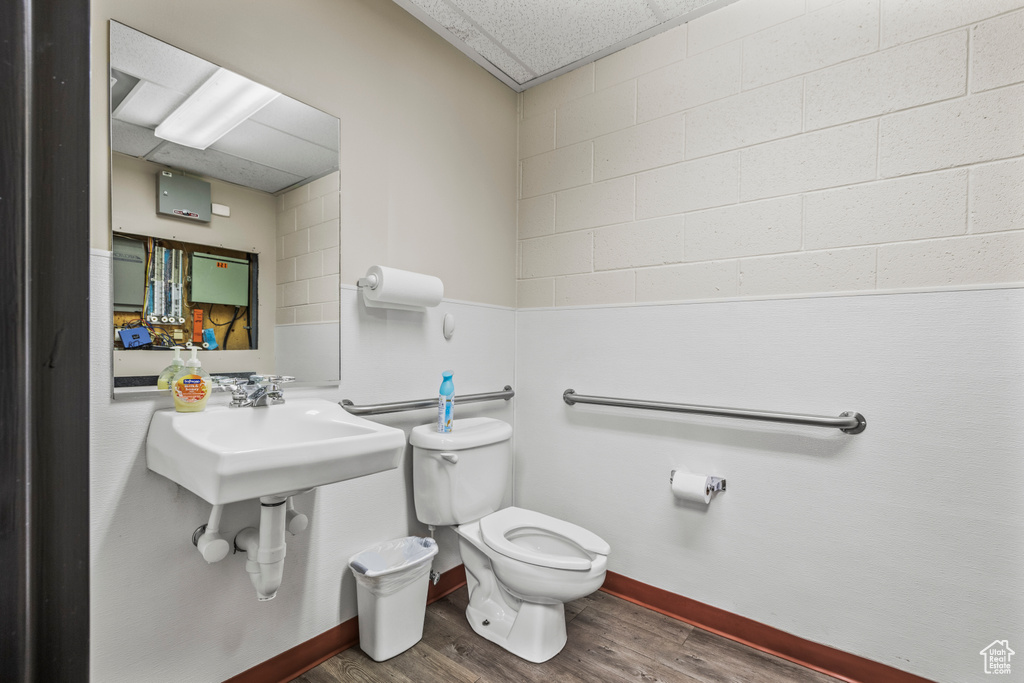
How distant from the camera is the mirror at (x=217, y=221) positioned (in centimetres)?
113

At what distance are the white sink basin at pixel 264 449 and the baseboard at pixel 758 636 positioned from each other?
124cm

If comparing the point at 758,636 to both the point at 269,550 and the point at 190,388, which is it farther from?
the point at 190,388

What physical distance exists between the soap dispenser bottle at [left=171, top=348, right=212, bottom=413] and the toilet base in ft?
3.84

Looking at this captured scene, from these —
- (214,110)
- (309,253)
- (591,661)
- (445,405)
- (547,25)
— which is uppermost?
(547,25)

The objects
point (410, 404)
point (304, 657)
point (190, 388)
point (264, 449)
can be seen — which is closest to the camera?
point (264, 449)

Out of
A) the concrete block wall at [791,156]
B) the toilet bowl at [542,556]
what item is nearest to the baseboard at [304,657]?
the toilet bowl at [542,556]

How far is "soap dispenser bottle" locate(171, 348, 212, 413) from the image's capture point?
3.82ft

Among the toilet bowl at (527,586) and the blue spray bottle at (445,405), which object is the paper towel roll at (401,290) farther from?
the toilet bowl at (527,586)

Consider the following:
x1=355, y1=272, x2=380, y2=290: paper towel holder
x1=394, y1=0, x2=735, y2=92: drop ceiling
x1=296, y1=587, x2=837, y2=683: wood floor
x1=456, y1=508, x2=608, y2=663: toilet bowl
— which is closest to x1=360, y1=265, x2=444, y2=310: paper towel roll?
x1=355, y1=272, x2=380, y2=290: paper towel holder

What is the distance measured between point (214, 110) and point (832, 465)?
2.09 m

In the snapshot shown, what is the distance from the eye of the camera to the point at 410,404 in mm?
1712

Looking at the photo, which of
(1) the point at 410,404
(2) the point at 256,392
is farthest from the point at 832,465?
(2) the point at 256,392

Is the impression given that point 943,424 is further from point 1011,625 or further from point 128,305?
point 128,305

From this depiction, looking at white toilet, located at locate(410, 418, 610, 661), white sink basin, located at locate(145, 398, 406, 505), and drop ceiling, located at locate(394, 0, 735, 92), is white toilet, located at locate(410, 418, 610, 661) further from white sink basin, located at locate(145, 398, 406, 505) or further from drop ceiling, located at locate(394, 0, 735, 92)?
drop ceiling, located at locate(394, 0, 735, 92)
